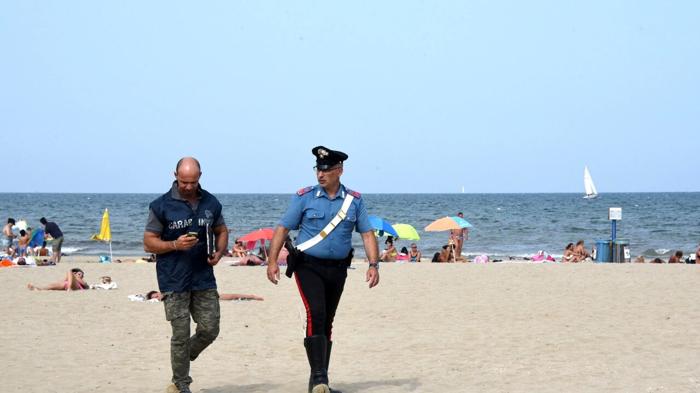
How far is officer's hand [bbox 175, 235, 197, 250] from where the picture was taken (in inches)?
239

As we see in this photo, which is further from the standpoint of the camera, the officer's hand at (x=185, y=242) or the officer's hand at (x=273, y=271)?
the officer's hand at (x=273, y=271)

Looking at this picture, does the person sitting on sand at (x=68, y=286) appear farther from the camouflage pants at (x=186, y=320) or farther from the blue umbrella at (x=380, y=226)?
the camouflage pants at (x=186, y=320)

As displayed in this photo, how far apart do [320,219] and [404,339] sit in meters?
3.68

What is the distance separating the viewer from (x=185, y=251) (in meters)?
6.21

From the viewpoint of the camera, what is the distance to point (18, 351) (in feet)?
29.7

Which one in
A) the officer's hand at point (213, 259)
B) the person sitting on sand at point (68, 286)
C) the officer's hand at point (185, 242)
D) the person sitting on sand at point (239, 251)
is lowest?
the person sitting on sand at point (68, 286)

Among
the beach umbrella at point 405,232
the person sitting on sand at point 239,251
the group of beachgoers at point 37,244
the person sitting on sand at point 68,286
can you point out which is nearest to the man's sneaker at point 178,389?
the person sitting on sand at point 68,286

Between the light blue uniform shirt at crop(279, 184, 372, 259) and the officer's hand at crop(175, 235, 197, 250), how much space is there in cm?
72

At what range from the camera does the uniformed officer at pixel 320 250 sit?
6496 millimetres

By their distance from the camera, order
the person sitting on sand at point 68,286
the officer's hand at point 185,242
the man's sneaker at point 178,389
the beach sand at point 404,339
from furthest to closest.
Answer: the person sitting on sand at point 68,286
the beach sand at point 404,339
the man's sneaker at point 178,389
the officer's hand at point 185,242

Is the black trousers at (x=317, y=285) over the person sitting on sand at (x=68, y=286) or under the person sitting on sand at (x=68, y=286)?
over

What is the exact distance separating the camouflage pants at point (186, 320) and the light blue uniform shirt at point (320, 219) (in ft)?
2.36

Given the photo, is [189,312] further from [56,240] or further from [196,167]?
[56,240]

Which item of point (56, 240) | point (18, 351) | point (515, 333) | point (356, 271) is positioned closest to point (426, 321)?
point (515, 333)
